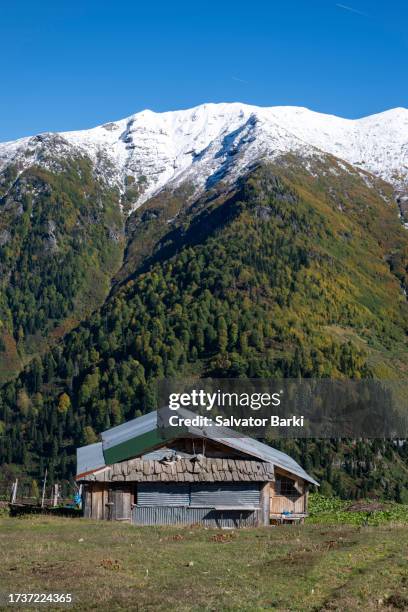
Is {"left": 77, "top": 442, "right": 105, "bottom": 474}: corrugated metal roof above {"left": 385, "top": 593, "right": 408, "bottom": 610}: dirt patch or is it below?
above

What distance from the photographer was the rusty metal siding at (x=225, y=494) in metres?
52.3

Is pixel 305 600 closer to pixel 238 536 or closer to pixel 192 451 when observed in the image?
pixel 238 536

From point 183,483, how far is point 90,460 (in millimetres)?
8530

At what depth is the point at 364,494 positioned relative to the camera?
596 ft

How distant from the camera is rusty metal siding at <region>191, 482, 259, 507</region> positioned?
52312mm

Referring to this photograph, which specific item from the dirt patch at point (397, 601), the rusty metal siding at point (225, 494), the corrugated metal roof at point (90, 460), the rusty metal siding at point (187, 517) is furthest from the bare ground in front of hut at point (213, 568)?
the corrugated metal roof at point (90, 460)

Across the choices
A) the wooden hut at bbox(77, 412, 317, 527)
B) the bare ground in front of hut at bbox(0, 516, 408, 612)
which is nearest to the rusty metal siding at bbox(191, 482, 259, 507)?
the wooden hut at bbox(77, 412, 317, 527)

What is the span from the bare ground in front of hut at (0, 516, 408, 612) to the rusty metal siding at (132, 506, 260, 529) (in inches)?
367

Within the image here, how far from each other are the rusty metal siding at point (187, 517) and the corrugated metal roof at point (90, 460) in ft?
12.1

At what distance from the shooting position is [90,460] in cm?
5809

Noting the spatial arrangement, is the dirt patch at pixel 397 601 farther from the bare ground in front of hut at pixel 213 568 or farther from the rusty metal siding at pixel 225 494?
the rusty metal siding at pixel 225 494

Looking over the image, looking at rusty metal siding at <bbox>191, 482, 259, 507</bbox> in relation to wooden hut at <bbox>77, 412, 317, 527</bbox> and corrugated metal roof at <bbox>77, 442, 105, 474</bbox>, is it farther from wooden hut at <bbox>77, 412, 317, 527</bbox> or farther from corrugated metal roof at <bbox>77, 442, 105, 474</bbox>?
corrugated metal roof at <bbox>77, 442, 105, 474</bbox>

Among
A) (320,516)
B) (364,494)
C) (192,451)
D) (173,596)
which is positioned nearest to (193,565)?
(173,596)

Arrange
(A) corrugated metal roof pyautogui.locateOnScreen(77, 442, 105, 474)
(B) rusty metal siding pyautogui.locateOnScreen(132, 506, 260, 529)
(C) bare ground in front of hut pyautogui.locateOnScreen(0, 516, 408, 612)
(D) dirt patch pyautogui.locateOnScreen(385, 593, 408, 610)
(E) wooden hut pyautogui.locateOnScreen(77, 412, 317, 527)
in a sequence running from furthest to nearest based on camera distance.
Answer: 1. (A) corrugated metal roof pyautogui.locateOnScreen(77, 442, 105, 474)
2. (E) wooden hut pyautogui.locateOnScreen(77, 412, 317, 527)
3. (B) rusty metal siding pyautogui.locateOnScreen(132, 506, 260, 529)
4. (C) bare ground in front of hut pyautogui.locateOnScreen(0, 516, 408, 612)
5. (D) dirt patch pyautogui.locateOnScreen(385, 593, 408, 610)
